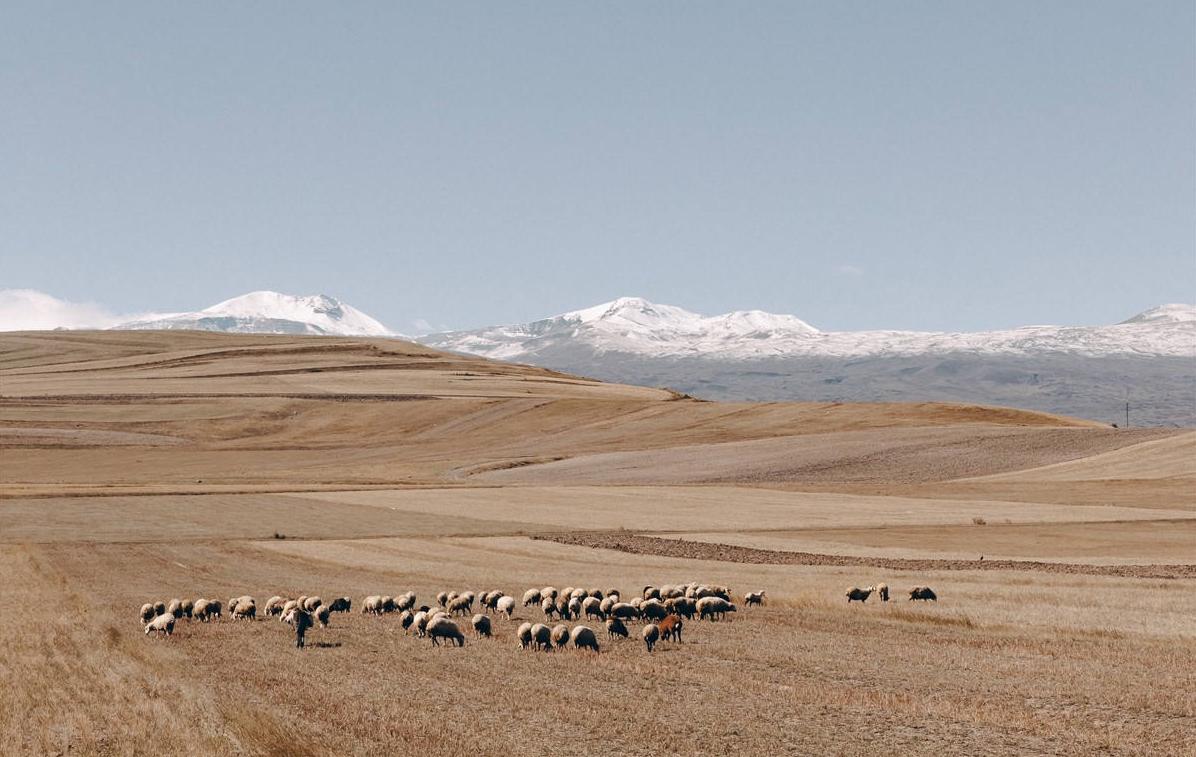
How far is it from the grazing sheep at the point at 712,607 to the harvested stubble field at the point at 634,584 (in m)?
0.62

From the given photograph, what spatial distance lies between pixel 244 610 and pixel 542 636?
1098 centimetres

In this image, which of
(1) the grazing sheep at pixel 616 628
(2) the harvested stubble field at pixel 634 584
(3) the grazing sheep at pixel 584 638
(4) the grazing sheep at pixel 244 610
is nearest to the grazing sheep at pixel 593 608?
(2) the harvested stubble field at pixel 634 584

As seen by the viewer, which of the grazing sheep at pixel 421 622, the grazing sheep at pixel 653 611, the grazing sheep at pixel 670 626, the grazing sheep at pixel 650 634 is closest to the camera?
the grazing sheep at pixel 650 634

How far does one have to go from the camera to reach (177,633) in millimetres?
31328

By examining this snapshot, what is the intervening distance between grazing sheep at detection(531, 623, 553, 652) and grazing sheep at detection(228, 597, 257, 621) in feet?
34.2

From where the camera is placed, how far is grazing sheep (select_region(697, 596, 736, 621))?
34.5m

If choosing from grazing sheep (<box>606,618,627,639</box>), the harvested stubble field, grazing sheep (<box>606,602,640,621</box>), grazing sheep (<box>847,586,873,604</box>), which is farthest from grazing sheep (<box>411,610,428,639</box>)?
grazing sheep (<box>847,586,873,604</box>)

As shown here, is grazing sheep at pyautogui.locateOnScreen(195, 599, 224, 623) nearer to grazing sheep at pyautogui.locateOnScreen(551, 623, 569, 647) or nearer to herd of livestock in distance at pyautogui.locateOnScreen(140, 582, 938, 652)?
herd of livestock in distance at pyautogui.locateOnScreen(140, 582, 938, 652)

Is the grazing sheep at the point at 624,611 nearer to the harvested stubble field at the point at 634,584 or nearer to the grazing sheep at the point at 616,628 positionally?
the harvested stubble field at the point at 634,584

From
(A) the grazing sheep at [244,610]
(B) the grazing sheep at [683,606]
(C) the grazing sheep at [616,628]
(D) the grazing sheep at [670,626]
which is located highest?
(D) the grazing sheep at [670,626]

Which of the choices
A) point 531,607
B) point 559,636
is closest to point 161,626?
point 559,636

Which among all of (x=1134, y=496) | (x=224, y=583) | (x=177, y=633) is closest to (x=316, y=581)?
(x=224, y=583)

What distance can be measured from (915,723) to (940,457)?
90889mm

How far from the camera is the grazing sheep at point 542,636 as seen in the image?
95.5 feet
